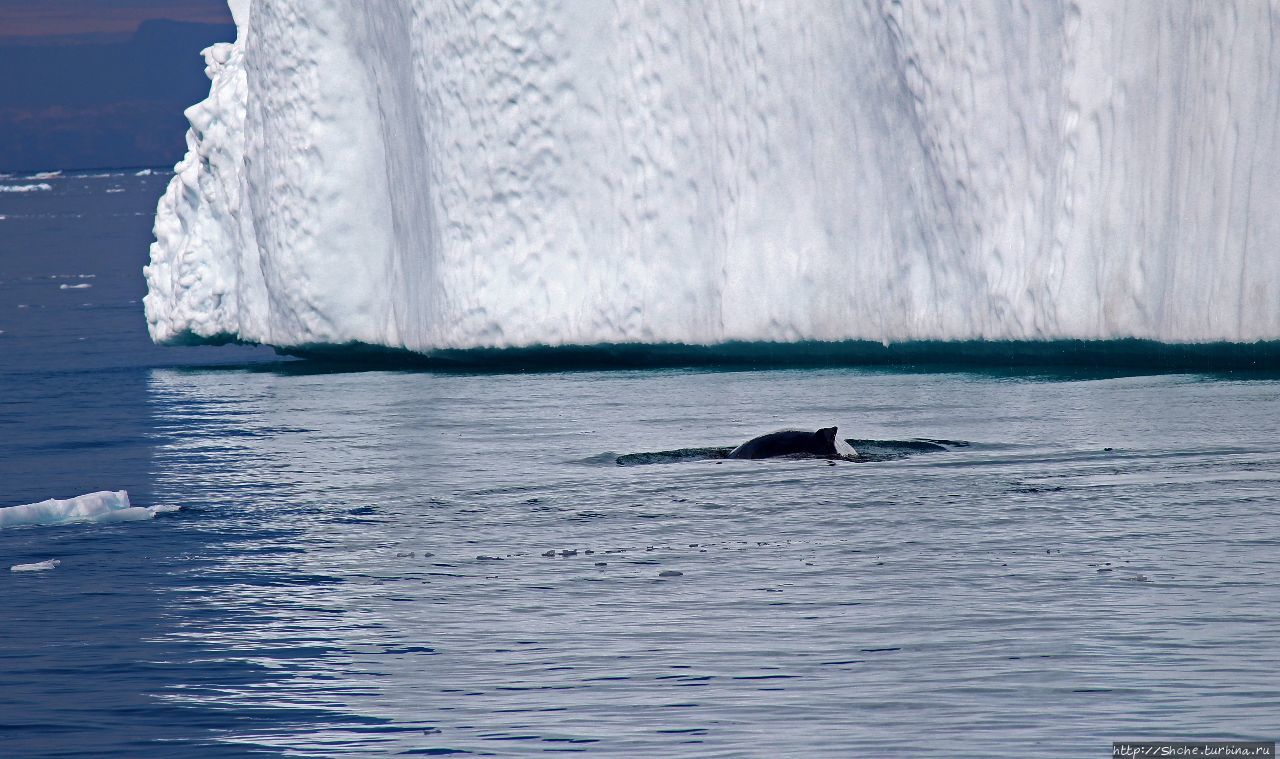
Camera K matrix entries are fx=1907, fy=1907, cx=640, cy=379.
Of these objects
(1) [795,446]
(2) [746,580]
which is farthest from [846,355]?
(2) [746,580]

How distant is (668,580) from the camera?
7.86m

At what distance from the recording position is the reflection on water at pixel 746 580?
19.3ft

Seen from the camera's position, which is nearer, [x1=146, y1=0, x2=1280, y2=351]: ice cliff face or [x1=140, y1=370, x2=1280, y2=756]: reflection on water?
[x1=140, y1=370, x2=1280, y2=756]: reflection on water

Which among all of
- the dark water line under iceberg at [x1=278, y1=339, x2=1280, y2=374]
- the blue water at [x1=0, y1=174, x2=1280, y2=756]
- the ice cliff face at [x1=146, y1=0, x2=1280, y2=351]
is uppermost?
the ice cliff face at [x1=146, y1=0, x2=1280, y2=351]

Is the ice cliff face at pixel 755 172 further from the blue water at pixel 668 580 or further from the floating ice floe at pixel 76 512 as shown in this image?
the floating ice floe at pixel 76 512

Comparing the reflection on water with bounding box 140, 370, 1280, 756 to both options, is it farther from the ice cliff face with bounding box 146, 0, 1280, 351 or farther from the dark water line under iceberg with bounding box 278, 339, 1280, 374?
the ice cliff face with bounding box 146, 0, 1280, 351

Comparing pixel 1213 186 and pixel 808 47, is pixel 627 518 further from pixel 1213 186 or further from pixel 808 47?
pixel 808 47

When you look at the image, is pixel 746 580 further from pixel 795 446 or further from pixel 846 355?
pixel 846 355

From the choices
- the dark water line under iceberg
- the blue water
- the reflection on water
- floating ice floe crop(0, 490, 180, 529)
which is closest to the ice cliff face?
the dark water line under iceberg

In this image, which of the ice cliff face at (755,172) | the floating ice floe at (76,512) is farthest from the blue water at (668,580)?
the ice cliff face at (755,172)

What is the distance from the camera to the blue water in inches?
233

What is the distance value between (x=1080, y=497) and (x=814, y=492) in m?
1.40

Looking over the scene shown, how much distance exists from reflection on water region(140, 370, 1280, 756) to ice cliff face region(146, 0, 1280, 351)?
1.20 m

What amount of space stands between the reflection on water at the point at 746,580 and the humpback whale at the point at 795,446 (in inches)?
4.5
